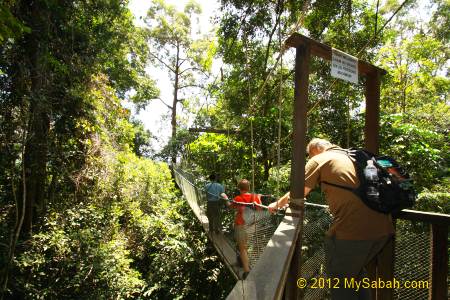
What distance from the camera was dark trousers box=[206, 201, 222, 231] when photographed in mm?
3345

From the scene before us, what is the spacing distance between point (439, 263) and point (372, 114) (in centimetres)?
77

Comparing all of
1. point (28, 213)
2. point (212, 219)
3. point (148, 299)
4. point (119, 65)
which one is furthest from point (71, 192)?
point (119, 65)

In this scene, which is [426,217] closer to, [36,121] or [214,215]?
[214,215]

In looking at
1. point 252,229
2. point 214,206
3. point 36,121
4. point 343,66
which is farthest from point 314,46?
point 36,121

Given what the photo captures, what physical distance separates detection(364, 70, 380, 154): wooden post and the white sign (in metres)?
0.28

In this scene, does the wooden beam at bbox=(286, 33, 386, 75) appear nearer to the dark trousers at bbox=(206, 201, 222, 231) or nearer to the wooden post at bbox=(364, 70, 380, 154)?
the wooden post at bbox=(364, 70, 380, 154)

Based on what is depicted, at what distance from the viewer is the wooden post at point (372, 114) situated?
5.50ft

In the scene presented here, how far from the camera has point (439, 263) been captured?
47.7 inches

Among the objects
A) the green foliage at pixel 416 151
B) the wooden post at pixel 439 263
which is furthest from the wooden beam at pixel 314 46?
the green foliage at pixel 416 151

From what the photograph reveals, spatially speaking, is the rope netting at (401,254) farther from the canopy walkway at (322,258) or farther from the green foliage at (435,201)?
the green foliage at (435,201)

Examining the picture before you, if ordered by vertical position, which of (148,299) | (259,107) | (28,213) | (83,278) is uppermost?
(259,107)

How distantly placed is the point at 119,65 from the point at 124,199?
3.04m

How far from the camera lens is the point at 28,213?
4297mm

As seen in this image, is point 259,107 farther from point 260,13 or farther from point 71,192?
point 71,192
